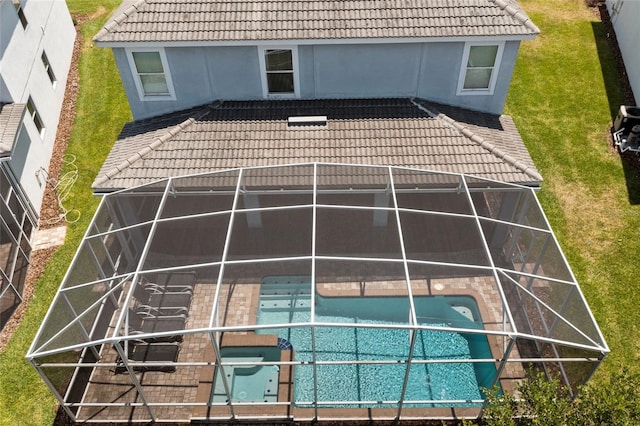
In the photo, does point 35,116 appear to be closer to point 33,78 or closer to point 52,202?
point 33,78

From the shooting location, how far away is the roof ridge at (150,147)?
50.2 ft

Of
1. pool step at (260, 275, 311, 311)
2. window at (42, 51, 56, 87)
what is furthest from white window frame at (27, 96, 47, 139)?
pool step at (260, 275, 311, 311)

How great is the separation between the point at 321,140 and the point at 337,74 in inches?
100

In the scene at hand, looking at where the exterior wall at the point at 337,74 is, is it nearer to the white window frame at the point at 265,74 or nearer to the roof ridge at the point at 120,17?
the white window frame at the point at 265,74

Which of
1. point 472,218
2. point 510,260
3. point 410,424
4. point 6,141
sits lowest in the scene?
point 410,424

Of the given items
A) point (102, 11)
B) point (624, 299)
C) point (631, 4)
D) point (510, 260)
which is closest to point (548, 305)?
point (510, 260)

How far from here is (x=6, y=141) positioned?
16.1 metres

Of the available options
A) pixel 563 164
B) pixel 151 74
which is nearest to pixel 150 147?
pixel 151 74

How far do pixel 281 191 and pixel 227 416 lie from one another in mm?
6751

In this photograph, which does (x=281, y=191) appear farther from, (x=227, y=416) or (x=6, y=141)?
(x=6, y=141)

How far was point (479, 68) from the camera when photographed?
53.7 feet

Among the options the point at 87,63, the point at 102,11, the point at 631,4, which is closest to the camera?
the point at 631,4

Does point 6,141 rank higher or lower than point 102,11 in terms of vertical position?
higher

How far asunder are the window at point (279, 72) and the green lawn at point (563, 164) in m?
9.13
